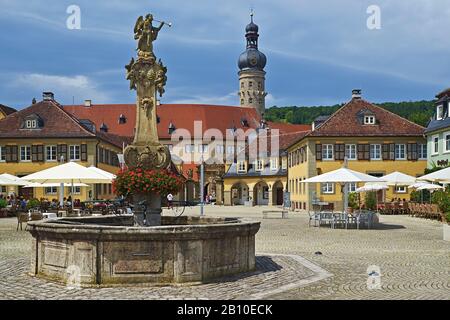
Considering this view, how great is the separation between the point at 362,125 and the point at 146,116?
34479 mm

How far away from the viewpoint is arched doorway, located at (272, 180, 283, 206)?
59.5 m

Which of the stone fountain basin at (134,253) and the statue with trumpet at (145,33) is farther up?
the statue with trumpet at (145,33)

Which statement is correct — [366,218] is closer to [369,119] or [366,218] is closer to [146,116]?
[146,116]

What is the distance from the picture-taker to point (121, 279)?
9.62 m

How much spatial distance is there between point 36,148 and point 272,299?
4312 cm

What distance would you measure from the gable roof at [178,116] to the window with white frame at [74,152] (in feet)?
109

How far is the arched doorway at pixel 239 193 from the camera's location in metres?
64.2

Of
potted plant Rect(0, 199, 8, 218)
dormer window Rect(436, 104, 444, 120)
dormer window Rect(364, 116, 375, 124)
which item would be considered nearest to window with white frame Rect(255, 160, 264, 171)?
dormer window Rect(364, 116, 375, 124)

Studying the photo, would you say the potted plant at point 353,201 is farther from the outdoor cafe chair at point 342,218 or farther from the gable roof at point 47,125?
the gable roof at point 47,125

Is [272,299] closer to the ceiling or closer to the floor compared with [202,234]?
closer to the floor

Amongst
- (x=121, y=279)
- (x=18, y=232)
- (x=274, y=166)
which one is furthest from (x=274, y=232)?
(x=274, y=166)

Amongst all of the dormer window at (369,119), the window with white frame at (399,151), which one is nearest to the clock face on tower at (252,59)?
the dormer window at (369,119)

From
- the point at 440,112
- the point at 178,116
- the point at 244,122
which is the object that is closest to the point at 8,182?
the point at 440,112

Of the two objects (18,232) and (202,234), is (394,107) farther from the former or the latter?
(202,234)
